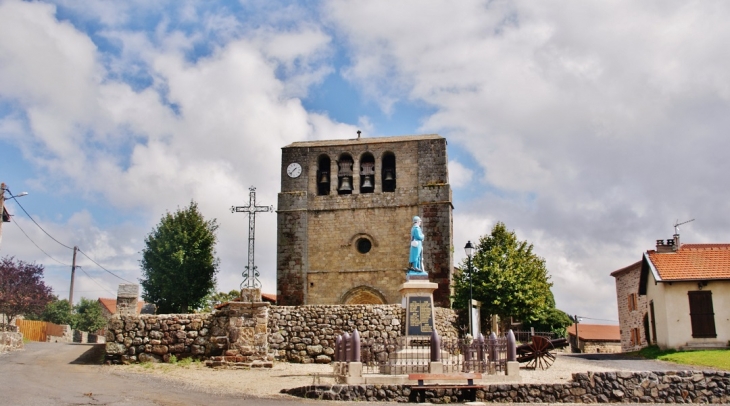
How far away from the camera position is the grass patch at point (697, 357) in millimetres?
20369

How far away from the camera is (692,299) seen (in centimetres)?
2425

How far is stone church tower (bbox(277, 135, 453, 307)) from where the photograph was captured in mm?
30188

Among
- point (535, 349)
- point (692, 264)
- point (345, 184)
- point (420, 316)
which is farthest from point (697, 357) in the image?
point (345, 184)

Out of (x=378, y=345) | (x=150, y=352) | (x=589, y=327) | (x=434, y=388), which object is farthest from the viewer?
(x=589, y=327)

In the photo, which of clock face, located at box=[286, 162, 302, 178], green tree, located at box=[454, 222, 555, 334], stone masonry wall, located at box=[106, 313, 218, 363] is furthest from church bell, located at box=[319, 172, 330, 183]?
stone masonry wall, located at box=[106, 313, 218, 363]

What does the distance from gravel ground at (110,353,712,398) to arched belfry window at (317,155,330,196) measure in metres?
12.8

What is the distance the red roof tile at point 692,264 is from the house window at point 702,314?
0.67 metres

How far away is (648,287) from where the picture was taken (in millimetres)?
27125

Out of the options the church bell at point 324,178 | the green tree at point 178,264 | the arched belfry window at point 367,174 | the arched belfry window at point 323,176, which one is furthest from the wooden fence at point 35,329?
the arched belfry window at point 367,174

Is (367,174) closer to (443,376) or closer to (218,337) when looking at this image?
(218,337)

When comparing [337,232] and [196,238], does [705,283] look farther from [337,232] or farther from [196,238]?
[196,238]

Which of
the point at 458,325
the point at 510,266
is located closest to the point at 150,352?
the point at 458,325

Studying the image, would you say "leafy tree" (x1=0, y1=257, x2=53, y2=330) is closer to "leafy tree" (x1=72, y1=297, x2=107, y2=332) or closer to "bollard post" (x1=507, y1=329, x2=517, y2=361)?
"leafy tree" (x1=72, y1=297, x2=107, y2=332)

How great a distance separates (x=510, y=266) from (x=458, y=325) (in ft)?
16.3
